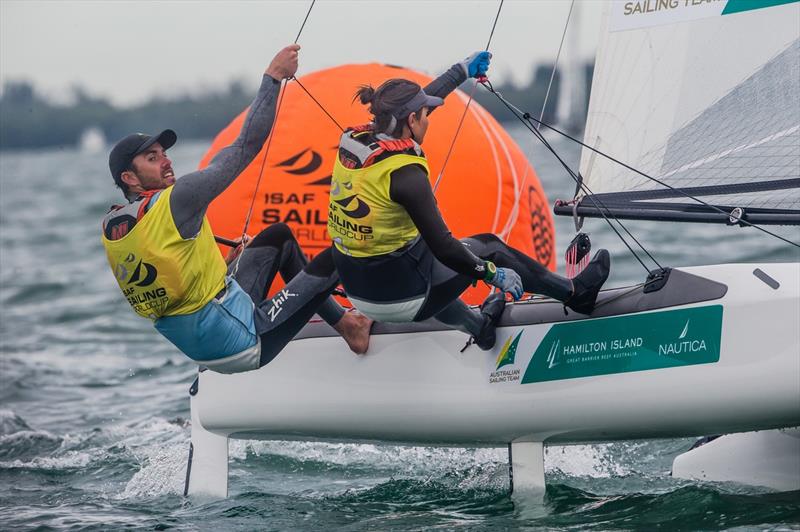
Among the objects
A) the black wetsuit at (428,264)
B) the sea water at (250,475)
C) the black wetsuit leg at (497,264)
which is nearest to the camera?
the black wetsuit at (428,264)

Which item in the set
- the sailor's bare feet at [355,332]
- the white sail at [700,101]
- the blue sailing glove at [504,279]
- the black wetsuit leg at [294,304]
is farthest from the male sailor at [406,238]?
the white sail at [700,101]

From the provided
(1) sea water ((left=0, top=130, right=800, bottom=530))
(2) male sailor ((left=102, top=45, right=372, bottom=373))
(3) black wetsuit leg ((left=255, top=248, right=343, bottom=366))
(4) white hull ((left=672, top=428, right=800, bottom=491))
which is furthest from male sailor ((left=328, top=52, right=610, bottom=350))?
(4) white hull ((left=672, top=428, right=800, bottom=491))

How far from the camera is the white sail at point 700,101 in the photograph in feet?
12.8

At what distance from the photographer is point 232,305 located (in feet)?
12.4

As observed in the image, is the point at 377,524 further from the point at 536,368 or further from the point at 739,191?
the point at 739,191

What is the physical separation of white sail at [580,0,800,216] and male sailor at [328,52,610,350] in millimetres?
469

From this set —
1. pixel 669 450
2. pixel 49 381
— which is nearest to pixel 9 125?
pixel 49 381

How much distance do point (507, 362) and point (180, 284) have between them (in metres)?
1.08

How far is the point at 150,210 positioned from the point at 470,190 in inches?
68.3

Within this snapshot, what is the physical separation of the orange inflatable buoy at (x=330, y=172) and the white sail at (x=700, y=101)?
2.40 ft

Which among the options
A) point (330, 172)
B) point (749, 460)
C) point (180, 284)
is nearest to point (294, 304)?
point (180, 284)

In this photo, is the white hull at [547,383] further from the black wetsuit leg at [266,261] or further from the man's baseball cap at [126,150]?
the man's baseball cap at [126,150]

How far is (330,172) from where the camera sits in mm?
4863

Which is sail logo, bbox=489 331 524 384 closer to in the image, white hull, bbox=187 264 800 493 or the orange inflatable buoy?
white hull, bbox=187 264 800 493
